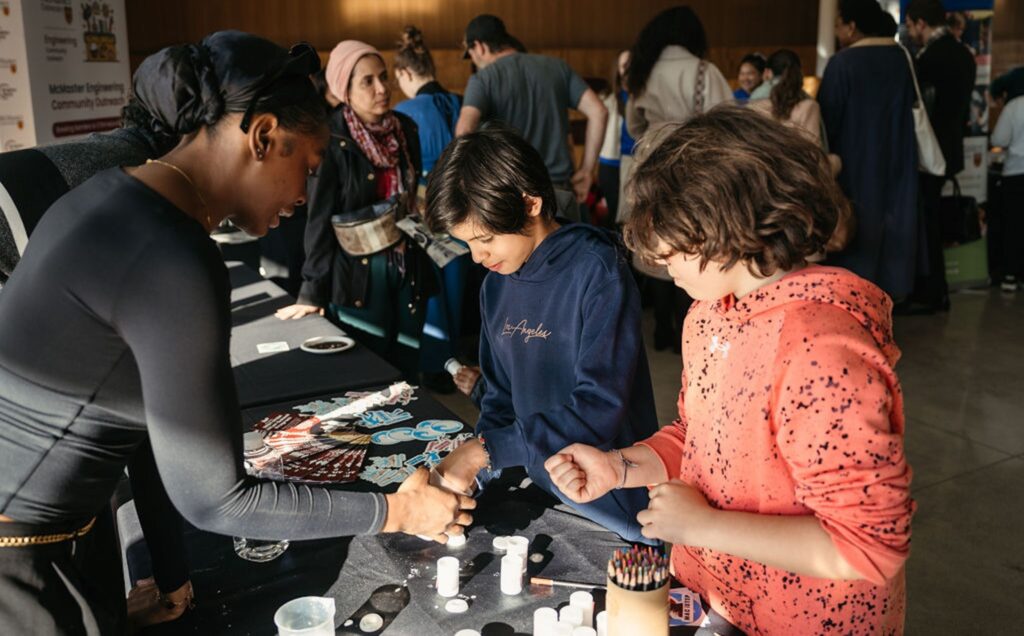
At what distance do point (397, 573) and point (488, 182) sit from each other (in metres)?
0.76

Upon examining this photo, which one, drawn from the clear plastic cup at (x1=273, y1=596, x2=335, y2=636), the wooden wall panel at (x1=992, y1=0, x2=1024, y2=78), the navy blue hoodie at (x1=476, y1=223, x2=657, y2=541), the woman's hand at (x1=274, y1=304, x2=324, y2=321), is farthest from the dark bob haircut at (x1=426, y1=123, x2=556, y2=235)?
the wooden wall panel at (x1=992, y1=0, x2=1024, y2=78)

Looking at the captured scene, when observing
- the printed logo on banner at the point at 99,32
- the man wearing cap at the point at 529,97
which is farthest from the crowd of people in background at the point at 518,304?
the printed logo on banner at the point at 99,32

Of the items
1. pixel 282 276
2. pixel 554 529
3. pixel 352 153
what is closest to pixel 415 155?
pixel 352 153

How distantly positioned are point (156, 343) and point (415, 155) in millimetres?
2795

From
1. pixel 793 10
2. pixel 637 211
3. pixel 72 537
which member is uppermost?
pixel 793 10

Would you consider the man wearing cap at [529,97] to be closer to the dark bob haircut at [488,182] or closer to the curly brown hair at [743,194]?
the dark bob haircut at [488,182]

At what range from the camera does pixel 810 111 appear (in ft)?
15.0

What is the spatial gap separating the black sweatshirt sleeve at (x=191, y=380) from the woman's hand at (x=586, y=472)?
1.52 ft

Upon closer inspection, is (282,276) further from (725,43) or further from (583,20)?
(725,43)

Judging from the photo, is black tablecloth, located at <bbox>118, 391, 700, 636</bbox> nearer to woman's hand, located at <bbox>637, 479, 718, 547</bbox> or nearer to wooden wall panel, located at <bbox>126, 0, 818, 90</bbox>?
woman's hand, located at <bbox>637, 479, 718, 547</bbox>

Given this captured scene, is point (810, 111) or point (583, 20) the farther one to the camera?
point (583, 20)

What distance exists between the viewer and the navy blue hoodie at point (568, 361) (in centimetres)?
167

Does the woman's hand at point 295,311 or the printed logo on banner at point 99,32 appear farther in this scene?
Answer: the printed logo on banner at point 99,32

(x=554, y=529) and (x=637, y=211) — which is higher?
(x=637, y=211)
